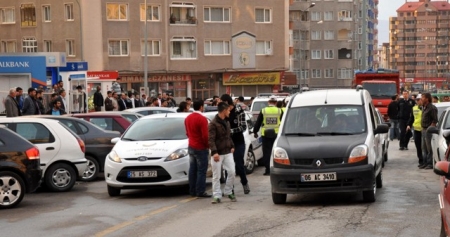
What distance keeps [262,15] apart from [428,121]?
169 feet

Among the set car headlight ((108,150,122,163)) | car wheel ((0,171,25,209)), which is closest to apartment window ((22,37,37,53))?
car headlight ((108,150,122,163))

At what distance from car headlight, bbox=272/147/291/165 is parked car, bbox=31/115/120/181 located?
7082 mm

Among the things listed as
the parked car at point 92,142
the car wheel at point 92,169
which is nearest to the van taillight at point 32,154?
the parked car at point 92,142

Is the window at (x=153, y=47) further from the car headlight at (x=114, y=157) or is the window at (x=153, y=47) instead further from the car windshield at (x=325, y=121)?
the car windshield at (x=325, y=121)

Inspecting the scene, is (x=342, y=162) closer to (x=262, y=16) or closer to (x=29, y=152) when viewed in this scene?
(x=29, y=152)

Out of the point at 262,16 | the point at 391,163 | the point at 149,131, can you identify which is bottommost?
the point at 391,163

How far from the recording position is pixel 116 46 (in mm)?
65438

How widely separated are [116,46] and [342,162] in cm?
5311

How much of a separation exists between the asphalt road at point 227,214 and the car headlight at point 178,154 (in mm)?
717

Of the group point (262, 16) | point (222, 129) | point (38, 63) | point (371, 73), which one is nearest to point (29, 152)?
point (222, 129)

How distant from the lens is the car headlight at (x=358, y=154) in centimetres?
1362

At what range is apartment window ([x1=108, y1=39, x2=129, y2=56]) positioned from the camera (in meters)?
65.2

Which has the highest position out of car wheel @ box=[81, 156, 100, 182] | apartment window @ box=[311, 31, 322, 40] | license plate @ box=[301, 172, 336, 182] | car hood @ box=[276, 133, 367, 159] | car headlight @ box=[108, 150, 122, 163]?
apartment window @ box=[311, 31, 322, 40]

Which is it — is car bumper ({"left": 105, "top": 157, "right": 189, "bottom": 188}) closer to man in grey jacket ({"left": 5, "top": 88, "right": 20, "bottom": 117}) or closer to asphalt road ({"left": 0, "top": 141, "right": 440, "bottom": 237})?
asphalt road ({"left": 0, "top": 141, "right": 440, "bottom": 237})
